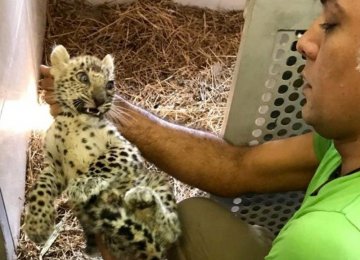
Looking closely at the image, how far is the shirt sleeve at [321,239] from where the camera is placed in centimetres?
105

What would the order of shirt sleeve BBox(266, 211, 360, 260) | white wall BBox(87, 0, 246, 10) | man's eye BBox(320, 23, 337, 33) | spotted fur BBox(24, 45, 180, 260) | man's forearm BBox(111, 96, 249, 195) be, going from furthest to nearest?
1. white wall BBox(87, 0, 246, 10)
2. man's forearm BBox(111, 96, 249, 195)
3. spotted fur BBox(24, 45, 180, 260)
4. man's eye BBox(320, 23, 337, 33)
5. shirt sleeve BBox(266, 211, 360, 260)

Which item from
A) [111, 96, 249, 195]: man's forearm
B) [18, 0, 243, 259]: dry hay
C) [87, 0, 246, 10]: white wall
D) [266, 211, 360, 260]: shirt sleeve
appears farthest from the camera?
[87, 0, 246, 10]: white wall

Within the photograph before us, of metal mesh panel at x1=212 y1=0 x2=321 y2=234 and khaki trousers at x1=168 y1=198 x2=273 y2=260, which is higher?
metal mesh panel at x1=212 y1=0 x2=321 y2=234

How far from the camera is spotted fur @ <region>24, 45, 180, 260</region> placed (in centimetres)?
136

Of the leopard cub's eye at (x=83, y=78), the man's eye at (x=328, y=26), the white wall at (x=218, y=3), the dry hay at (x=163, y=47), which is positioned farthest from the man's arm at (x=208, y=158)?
the white wall at (x=218, y=3)

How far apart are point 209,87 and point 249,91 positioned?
1094 mm

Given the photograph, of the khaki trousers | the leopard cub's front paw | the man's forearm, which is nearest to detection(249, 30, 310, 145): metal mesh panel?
the man's forearm

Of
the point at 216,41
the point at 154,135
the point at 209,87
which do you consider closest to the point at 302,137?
the point at 154,135

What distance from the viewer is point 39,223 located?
1396mm

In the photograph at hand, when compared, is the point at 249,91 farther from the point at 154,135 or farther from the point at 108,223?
the point at 108,223

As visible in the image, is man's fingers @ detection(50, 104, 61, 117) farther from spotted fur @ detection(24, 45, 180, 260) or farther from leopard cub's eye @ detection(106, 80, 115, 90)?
leopard cub's eye @ detection(106, 80, 115, 90)

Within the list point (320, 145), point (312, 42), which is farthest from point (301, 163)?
point (312, 42)

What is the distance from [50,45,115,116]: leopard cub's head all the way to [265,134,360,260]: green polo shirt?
0.49 meters

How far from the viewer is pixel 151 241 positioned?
1396 mm
